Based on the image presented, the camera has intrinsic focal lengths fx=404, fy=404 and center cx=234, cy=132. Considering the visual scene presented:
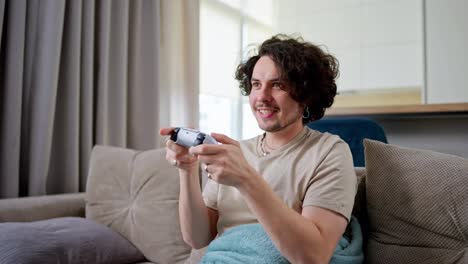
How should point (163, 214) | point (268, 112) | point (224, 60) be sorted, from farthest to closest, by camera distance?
1. point (224, 60)
2. point (163, 214)
3. point (268, 112)

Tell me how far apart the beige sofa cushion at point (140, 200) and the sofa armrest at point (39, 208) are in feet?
0.20

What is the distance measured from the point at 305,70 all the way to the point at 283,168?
0.25 m

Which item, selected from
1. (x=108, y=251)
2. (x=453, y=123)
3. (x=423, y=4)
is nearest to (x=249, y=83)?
(x=108, y=251)

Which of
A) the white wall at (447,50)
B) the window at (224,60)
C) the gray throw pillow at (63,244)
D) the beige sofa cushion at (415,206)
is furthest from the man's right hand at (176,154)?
the white wall at (447,50)

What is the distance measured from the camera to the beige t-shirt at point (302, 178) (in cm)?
84

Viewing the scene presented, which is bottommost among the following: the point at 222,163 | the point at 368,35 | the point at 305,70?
the point at 222,163

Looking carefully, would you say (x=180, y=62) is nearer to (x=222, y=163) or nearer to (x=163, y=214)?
(x=163, y=214)

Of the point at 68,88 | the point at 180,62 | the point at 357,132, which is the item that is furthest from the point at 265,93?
the point at 180,62

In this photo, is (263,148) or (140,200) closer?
(263,148)

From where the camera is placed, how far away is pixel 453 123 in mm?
1828

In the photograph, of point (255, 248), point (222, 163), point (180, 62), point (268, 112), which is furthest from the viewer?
point (180, 62)

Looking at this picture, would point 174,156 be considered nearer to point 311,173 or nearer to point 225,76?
point 311,173

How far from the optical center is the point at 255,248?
852 mm

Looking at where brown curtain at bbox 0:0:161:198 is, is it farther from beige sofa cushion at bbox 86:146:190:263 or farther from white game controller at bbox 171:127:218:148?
white game controller at bbox 171:127:218:148
